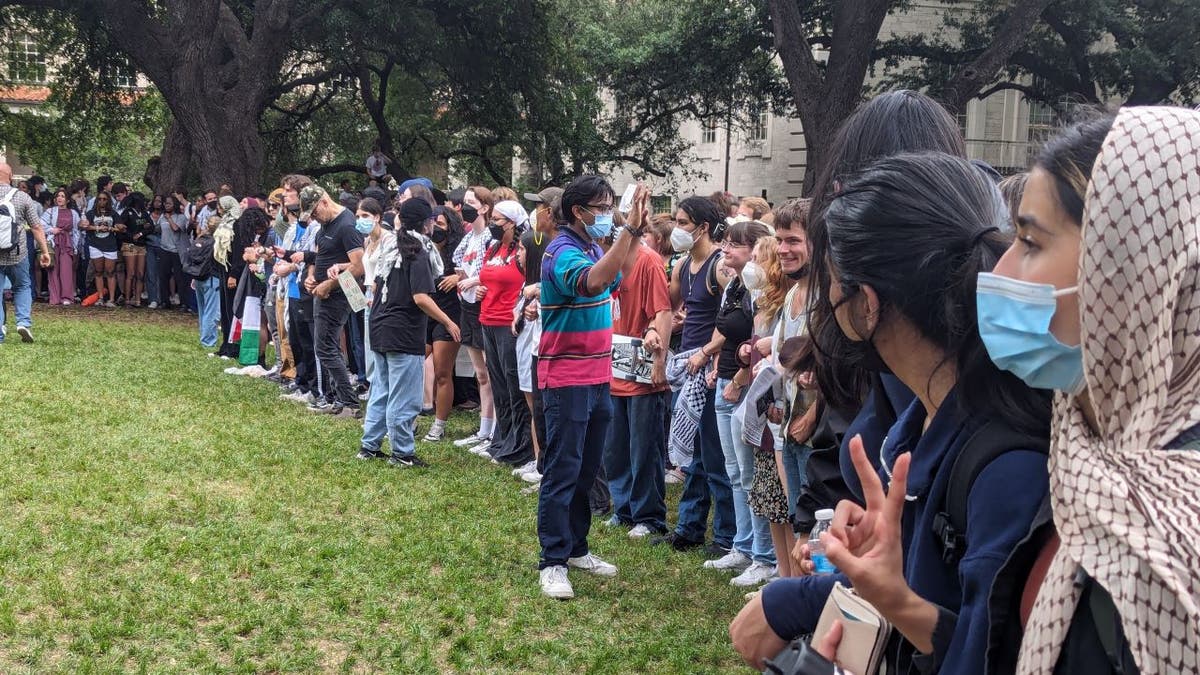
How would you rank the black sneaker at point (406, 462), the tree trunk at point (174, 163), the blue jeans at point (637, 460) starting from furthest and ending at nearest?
the tree trunk at point (174, 163) → the black sneaker at point (406, 462) → the blue jeans at point (637, 460)

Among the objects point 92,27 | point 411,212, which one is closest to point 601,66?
point 92,27

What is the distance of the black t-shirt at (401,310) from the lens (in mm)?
8688

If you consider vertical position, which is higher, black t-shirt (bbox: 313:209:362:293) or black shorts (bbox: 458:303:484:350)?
black t-shirt (bbox: 313:209:362:293)

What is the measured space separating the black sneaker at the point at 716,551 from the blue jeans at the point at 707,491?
0.02 m

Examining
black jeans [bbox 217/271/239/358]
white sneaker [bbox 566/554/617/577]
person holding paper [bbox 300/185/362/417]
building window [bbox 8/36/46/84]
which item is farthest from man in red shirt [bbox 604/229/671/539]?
building window [bbox 8/36/46/84]

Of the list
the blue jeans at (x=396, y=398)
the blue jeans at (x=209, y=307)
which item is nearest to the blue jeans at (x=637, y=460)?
the blue jeans at (x=396, y=398)

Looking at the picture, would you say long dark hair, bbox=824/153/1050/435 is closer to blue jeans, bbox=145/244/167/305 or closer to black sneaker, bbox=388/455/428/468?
black sneaker, bbox=388/455/428/468

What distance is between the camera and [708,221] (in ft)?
23.7

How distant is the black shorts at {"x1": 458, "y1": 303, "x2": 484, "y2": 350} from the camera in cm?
1000

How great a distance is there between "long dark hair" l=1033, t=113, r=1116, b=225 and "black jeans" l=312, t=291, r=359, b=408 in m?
9.22

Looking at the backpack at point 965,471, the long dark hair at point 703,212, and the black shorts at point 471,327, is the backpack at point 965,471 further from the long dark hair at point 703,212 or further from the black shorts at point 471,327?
the black shorts at point 471,327

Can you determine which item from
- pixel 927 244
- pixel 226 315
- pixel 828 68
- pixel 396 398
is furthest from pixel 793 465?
pixel 828 68

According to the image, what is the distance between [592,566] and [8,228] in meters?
10.3

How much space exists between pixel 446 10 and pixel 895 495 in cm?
2247
